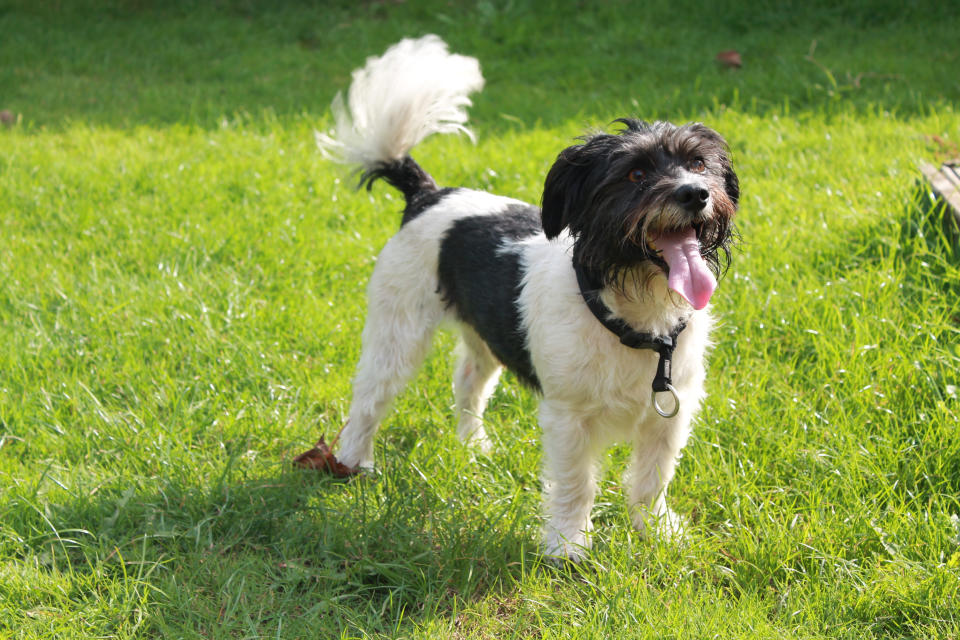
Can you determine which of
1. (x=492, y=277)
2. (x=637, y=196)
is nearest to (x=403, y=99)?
(x=492, y=277)

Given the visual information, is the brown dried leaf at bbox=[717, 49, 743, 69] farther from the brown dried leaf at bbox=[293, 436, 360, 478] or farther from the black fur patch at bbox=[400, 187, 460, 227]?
the brown dried leaf at bbox=[293, 436, 360, 478]

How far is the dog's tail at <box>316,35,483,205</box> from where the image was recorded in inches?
136

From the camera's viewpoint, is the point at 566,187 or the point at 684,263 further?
the point at 566,187

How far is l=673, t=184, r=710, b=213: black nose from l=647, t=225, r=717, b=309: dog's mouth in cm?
10

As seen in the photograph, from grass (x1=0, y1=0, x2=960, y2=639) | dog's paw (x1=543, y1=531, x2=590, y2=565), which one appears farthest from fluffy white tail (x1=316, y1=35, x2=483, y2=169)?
dog's paw (x1=543, y1=531, x2=590, y2=565)

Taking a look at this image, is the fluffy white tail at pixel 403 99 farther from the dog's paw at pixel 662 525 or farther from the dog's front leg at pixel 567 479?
the dog's paw at pixel 662 525

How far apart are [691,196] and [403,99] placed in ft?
4.80

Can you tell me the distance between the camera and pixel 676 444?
9.94ft

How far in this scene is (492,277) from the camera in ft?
10.5

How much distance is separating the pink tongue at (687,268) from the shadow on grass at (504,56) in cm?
440

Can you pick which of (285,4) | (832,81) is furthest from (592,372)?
(285,4)

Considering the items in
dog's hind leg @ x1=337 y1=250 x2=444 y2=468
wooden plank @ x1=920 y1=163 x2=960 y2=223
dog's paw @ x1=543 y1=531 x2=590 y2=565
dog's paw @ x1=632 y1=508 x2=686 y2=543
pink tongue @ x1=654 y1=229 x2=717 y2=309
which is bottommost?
dog's paw @ x1=543 y1=531 x2=590 y2=565

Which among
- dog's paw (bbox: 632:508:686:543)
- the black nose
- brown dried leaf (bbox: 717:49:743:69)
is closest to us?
the black nose

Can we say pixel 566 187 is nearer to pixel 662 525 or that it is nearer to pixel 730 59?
pixel 662 525
